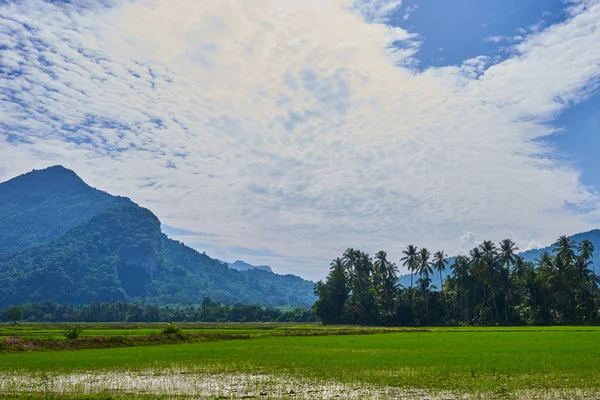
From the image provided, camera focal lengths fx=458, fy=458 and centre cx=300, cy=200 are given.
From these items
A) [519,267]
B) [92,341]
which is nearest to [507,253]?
[519,267]

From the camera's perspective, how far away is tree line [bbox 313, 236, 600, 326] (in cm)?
6950

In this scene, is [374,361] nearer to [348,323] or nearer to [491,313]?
[491,313]

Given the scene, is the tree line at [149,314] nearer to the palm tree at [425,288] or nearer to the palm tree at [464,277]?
the palm tree at [425,288]

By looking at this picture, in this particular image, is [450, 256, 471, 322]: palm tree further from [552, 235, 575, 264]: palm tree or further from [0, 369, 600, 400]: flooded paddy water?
[0, 369, 600, 400]: flooded paddy water

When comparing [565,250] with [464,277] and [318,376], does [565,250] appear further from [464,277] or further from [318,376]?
[318,376]

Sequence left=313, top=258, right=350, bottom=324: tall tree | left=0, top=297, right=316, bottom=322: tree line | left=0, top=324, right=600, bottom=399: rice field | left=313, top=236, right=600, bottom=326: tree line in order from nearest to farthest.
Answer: left=0, top=324, right=600, bottom=399: rice field
left=313, top=236, right=600, bottom=326: tree line
left=313, top=258, right=350, bottom=324: tall tree
left=0, top=297, right=316, bottom=322: tree line

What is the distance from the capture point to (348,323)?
293 ft

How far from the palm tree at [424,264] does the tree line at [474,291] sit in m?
0.07

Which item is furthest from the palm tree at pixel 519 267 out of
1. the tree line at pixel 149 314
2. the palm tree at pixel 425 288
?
the tree line at pixel 149 314

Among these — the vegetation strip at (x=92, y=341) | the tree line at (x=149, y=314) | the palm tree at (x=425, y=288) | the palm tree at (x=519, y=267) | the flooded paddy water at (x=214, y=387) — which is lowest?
the tree line at (x=149, y=314)

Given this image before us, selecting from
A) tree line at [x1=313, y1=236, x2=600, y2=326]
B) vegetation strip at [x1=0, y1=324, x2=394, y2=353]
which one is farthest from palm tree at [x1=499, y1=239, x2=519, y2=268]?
vegetation strip at [x1=0, y1=324, x2=394, y2=353]

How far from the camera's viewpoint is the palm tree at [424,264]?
283 ft

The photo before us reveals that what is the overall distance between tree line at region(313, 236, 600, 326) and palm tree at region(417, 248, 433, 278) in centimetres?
7

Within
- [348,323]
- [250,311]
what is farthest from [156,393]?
[250,311]
